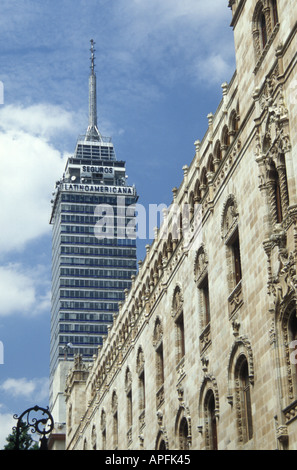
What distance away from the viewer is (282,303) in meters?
25.8

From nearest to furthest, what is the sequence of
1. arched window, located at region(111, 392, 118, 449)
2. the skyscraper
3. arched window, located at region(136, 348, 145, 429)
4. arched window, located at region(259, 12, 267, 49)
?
1. arched window, located at region(259, 12, 267, 49)
2. arched window, located at region(136, 348, 145, 429)
3. arched window, located at region(111, 392, 118, 449)
4. the skyscraper

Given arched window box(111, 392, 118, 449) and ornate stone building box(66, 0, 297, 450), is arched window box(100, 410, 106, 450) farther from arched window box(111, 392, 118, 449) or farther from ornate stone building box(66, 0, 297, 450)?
ornate stone building box(66, 0, 297, 450)

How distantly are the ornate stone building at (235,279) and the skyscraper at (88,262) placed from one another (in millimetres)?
143142

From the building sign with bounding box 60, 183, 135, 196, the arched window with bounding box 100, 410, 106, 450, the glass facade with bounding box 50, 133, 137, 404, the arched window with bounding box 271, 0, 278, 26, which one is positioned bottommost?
the arched window with bounding box 100, 410, 106, 450

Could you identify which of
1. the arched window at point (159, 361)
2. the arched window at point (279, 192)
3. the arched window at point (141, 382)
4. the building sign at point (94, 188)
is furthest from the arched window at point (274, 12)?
the building sign at point (94, 188)

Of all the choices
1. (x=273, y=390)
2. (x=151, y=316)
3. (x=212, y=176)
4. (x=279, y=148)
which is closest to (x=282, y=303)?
(x=273, y=390)

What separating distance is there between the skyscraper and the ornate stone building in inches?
5636

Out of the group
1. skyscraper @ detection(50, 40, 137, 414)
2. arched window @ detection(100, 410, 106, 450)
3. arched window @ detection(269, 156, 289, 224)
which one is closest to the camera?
arched window @ detection(269, 156, 289, 224)

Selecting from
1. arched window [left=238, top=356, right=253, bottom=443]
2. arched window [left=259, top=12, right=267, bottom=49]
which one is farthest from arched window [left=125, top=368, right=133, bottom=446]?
arched window [left=259, top=12, right=267, bottom=49]

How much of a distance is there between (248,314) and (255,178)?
4.62 metres

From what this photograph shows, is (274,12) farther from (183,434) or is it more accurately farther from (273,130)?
(183,434)

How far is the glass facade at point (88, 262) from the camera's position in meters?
189

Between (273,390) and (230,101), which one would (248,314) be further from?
(230,101)

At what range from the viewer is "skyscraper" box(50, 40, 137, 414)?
189375 mm
